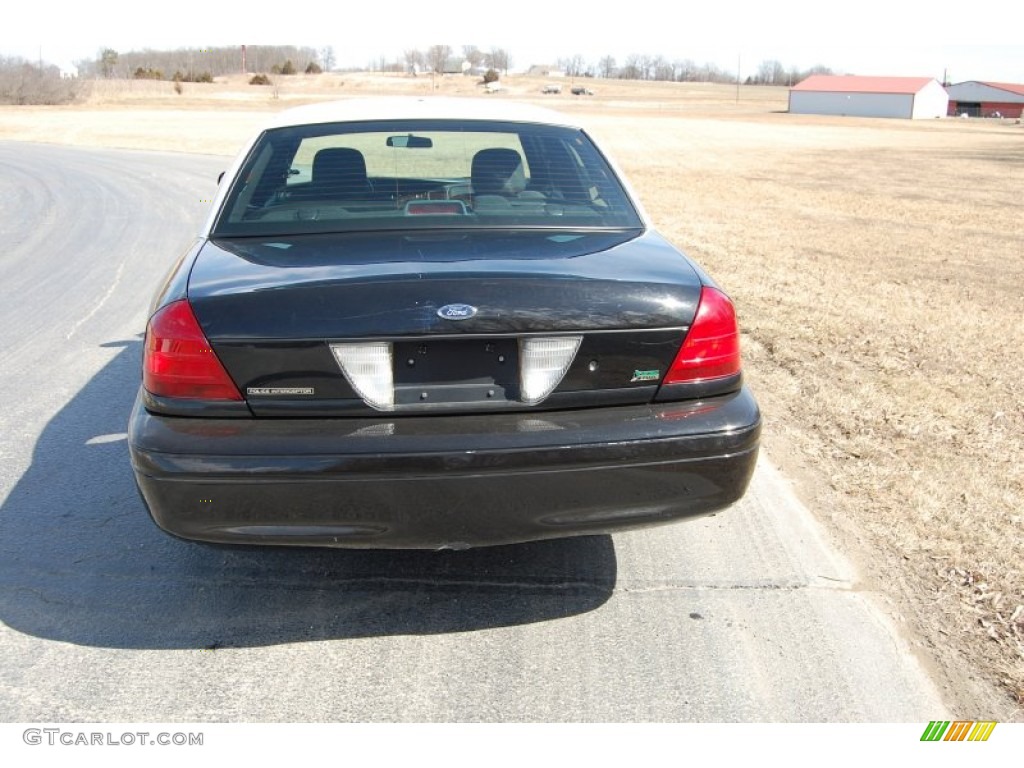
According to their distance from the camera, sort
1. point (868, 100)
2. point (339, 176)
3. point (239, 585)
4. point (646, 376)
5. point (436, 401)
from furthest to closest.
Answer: point (868, 100), point (339, 176), point (239, 585), point (646, 376), point (436, 401)

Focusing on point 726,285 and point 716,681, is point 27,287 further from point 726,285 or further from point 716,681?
point 716,681

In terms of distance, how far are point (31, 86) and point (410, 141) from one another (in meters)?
65.8

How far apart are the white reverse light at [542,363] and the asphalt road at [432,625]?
831 millimetres

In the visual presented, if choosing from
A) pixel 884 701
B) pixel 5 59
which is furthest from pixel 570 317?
pixel 5 59

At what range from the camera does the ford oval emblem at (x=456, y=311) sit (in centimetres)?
277

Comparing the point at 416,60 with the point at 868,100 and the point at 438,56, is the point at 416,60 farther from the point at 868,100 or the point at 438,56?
the point at 868,100

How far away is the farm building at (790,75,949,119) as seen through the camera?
4075 inches

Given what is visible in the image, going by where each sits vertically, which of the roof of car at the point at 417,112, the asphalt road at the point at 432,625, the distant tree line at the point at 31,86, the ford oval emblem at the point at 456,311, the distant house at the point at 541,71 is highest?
the distant house at the point at 541,71

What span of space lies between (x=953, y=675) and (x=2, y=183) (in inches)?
782

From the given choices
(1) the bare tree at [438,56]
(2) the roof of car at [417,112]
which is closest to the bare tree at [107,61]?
(1) the bare tree at [438,56]
